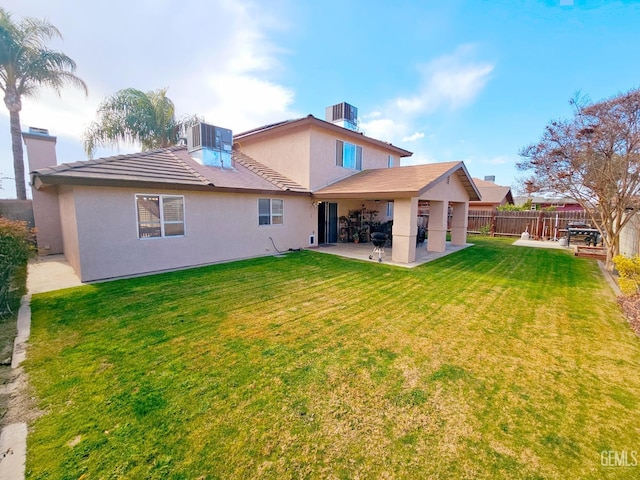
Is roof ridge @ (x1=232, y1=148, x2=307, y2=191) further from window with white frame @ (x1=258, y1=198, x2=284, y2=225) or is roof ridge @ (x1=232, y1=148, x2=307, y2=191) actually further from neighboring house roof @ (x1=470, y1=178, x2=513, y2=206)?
neighboring house roof @ (x1=470, y1=178, x2=513, y2=206)

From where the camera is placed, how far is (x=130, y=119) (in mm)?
19469

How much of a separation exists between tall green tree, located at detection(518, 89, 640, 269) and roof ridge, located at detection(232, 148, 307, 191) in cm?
992

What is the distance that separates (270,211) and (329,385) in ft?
30.4

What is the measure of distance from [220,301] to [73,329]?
8.20 feet

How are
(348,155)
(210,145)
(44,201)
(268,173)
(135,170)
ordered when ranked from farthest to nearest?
(348,155), (268,173), (210,145), (44,201), (135,170)

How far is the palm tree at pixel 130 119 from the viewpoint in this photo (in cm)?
1914

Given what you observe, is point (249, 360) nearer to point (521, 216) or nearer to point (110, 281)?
point (110, 281)

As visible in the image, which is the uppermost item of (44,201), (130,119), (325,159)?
(130,119)

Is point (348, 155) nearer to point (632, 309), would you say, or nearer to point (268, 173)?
point (268, 173)

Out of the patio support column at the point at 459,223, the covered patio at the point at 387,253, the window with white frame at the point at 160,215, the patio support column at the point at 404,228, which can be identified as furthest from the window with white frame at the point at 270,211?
the patio support column at the point at 459,223

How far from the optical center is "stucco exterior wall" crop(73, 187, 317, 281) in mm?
7609

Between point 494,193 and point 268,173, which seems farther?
point 494,193

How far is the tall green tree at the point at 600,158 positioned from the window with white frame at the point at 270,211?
10.6 meters

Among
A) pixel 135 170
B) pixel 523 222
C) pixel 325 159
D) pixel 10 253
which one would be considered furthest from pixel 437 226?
pixel 10 253
